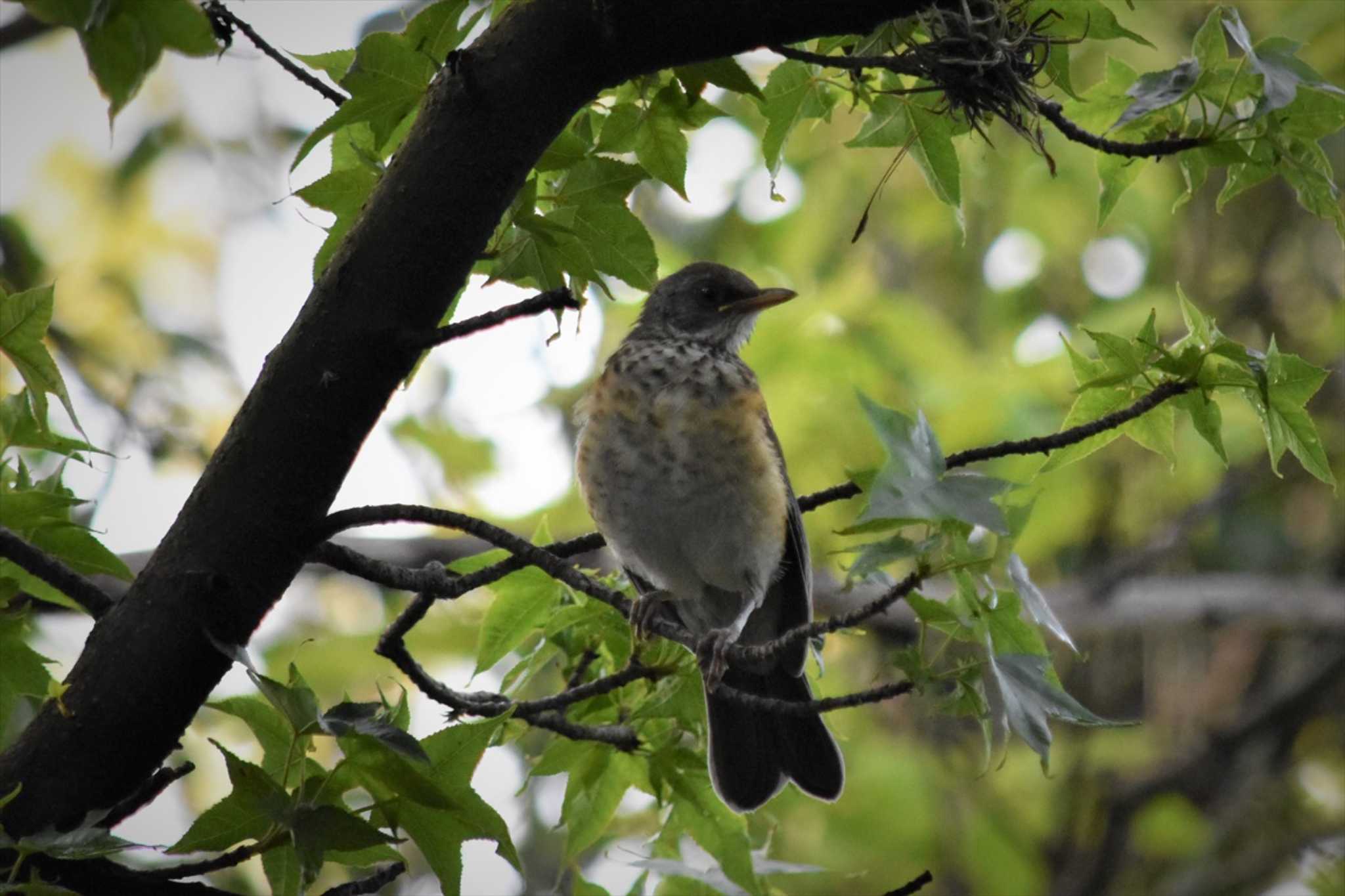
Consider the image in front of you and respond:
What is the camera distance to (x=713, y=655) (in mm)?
2736

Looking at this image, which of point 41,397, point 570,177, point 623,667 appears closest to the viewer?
point 41,397

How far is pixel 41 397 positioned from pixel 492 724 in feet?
2.96

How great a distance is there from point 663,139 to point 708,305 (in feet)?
7.15

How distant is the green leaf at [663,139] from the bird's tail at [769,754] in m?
1.39

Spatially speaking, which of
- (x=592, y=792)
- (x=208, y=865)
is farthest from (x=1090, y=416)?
(x=208, y=865)

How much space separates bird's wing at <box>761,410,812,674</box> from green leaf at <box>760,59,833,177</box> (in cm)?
136

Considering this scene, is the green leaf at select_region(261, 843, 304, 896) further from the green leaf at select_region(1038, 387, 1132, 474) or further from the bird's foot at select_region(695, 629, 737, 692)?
the green leaf at select_region(1038, 387, 1132, 474)

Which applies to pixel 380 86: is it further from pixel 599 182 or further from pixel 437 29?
pixel 599 182

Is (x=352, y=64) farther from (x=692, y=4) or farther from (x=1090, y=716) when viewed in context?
(x=1090, y=716)

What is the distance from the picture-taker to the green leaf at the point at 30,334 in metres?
2.10

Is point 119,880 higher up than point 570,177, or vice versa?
point 570,177

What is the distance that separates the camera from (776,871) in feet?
9.43

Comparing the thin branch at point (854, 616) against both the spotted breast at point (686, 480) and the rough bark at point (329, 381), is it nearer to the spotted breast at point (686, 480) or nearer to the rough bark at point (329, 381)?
the rough bark at point (329, 381)

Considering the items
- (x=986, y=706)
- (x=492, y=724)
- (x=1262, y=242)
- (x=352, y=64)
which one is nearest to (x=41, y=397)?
(x=352, y=64)
